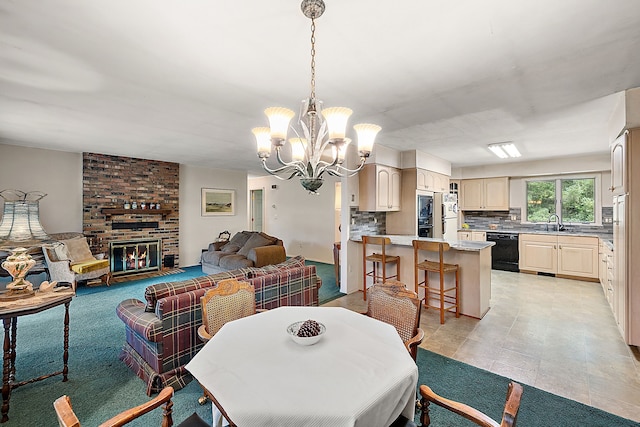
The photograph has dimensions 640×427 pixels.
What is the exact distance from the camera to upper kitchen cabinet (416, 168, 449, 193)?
16.8 feet

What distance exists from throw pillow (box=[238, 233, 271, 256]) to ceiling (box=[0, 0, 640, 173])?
2.44 m

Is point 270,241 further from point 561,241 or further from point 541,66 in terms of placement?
point 561,241

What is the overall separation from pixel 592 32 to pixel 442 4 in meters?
1.02

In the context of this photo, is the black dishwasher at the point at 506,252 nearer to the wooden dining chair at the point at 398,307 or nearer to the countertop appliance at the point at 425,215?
the countertop appliance at the point at 425,215

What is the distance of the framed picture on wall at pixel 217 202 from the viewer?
7082mm

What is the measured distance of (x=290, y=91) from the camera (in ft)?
8.32

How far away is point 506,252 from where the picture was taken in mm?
6059

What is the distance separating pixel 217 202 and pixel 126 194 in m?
2.01

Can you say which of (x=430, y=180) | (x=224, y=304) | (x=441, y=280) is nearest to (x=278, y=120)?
(x=224, y=304)

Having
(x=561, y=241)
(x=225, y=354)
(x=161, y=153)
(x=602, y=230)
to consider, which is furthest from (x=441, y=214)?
(x=161, y=153)

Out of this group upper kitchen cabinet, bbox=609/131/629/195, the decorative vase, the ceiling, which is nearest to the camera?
the ceiling

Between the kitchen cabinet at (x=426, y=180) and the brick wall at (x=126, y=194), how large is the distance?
5.11 meters

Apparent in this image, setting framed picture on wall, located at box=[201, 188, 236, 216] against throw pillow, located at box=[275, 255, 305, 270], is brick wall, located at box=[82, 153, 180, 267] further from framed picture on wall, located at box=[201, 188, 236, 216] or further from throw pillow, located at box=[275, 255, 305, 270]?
throw pillow, located at box=[275, 255, 305, 270]

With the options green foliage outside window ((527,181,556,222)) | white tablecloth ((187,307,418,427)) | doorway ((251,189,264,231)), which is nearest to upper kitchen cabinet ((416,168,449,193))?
green foliage outside window ((527,181,556,222))
